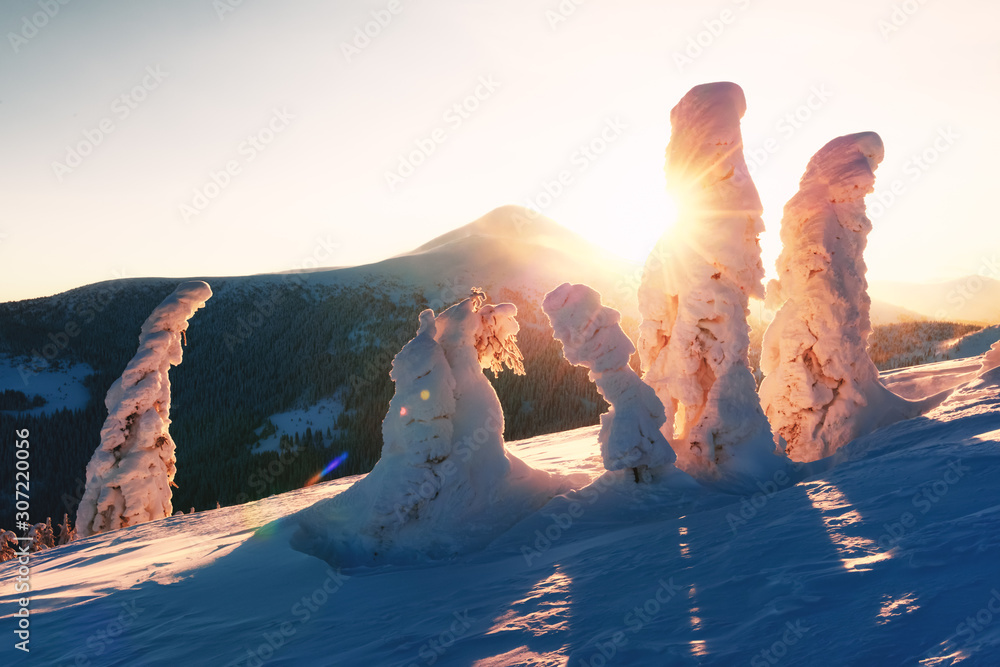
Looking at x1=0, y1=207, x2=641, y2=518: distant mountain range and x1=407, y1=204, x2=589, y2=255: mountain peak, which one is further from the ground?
x1=407, y1=204, x2=589, y2=255: mountain peak

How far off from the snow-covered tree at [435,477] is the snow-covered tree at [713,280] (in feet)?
9.86

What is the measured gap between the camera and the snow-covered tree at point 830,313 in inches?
488

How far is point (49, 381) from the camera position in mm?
58031

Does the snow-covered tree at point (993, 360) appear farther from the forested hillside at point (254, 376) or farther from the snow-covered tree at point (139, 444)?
the forested hillside at point (254, 376)

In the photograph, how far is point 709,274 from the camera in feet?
33.7

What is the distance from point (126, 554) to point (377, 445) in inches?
1390

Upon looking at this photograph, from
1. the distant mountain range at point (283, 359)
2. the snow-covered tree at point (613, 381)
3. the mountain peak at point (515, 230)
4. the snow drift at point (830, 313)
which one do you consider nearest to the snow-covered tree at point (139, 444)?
the snow-covered tree at point (613, 381)

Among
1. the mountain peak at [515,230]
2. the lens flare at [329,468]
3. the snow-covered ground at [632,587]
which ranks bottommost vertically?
the lens flare at [329,468]

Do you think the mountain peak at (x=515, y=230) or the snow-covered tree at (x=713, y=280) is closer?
the snow-covered tree at (x=713, y=280)

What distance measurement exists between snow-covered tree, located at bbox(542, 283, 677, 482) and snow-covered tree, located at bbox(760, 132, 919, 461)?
600 centimetres

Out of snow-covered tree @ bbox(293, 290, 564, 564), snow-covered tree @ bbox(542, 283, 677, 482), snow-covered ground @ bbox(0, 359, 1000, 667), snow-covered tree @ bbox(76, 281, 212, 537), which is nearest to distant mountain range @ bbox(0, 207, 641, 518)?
snow-covered tree @ bbox(76, 281, 212, 537)

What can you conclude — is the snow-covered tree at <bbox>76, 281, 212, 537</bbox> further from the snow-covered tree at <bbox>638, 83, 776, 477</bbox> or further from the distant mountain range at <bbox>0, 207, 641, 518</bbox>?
the distant mountain range at <bbox>0, 207, 641, 518</bbox>

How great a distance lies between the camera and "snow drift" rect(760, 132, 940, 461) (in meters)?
12.4

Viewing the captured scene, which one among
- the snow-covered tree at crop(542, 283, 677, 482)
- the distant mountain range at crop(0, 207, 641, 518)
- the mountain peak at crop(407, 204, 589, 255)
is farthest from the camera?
the mountain peak at crop(407, 204, 589, 255)
